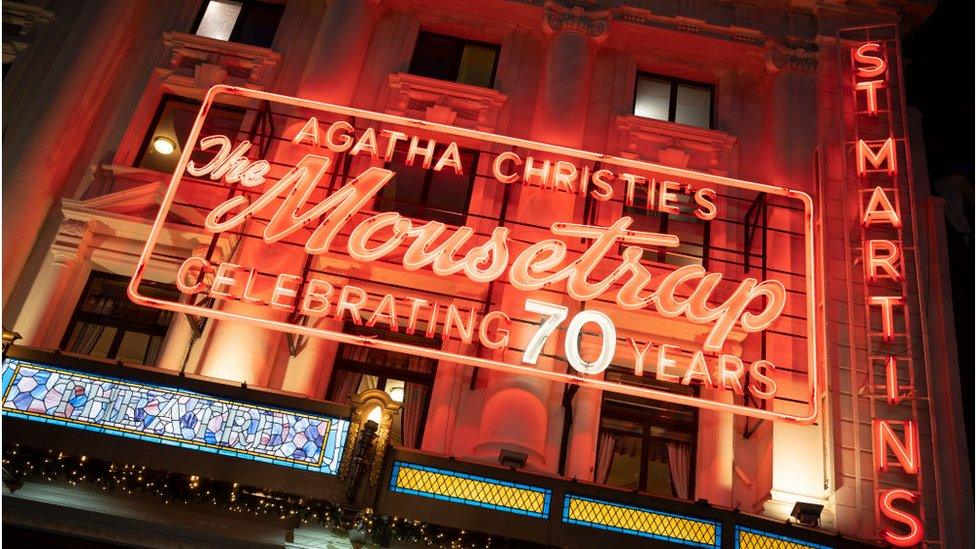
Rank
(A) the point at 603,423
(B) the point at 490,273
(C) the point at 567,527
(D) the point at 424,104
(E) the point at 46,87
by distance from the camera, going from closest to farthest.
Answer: (C) the point at 567,527 < (B) the point at 490,273 < (A) the point at 603,423 < (E) the point at 46,87 < (D) the point at 424,104

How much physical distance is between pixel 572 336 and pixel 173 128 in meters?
9.26

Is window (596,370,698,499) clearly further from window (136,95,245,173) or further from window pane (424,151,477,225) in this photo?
window (136,95,245,173)

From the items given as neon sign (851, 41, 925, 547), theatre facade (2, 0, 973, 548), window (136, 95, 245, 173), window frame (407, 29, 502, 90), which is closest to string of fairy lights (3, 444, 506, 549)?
theatre facade (2, 0, 973, 548)

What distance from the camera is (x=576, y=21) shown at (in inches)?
684

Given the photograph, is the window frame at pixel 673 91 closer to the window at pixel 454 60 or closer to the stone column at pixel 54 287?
the window at pixel 454 60

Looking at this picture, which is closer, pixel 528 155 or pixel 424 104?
pixel 528 155

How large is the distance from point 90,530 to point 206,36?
412 inches

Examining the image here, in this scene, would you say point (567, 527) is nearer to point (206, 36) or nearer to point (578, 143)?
point (578, 143)

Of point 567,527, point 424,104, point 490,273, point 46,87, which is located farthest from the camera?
point 424,104

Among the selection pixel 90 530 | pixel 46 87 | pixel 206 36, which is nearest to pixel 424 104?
pixel 206 36

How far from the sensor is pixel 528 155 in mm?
15711

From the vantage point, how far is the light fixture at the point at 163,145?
16.0 meters

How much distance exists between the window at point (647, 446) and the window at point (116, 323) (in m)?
7.51

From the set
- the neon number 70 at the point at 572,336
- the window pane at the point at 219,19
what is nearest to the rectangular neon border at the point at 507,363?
the neon number 70 at the point at 572,336
